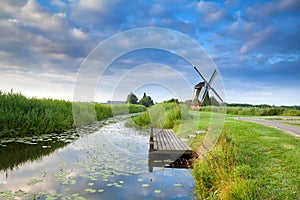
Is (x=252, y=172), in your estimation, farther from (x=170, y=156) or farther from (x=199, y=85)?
(x=199, y=85)

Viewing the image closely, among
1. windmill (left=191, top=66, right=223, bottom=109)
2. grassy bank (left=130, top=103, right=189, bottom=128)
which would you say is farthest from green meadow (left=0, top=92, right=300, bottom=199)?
windmill (left=191, top=66, right=223, bottom=109)

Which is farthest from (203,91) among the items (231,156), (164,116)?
(231,156)

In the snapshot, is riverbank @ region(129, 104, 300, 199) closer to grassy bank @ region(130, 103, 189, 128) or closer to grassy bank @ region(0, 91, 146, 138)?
grassy bank @ region(0, 91, 146, 138)

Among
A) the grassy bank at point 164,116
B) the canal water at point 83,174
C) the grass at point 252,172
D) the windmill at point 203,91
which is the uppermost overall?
the windmill at point 203,91

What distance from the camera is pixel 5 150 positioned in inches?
295

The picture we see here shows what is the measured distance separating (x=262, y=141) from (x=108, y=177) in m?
4.32

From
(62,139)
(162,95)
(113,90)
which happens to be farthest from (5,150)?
(162,95)

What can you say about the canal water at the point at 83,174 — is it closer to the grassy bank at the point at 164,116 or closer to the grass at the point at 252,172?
the grass at the point at 252,172

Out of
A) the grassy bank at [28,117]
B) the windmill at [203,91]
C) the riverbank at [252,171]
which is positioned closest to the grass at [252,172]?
the riverbank at [252,171]

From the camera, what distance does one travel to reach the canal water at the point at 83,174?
15.0 feet

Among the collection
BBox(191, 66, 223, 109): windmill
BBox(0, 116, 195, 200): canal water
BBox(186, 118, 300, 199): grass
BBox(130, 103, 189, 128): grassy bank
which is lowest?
BBox(0, 116, 195, 200): canal water

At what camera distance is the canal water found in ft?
15.0

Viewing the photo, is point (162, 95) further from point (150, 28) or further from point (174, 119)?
point (150, 28)

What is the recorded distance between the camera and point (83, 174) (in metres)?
5.61
